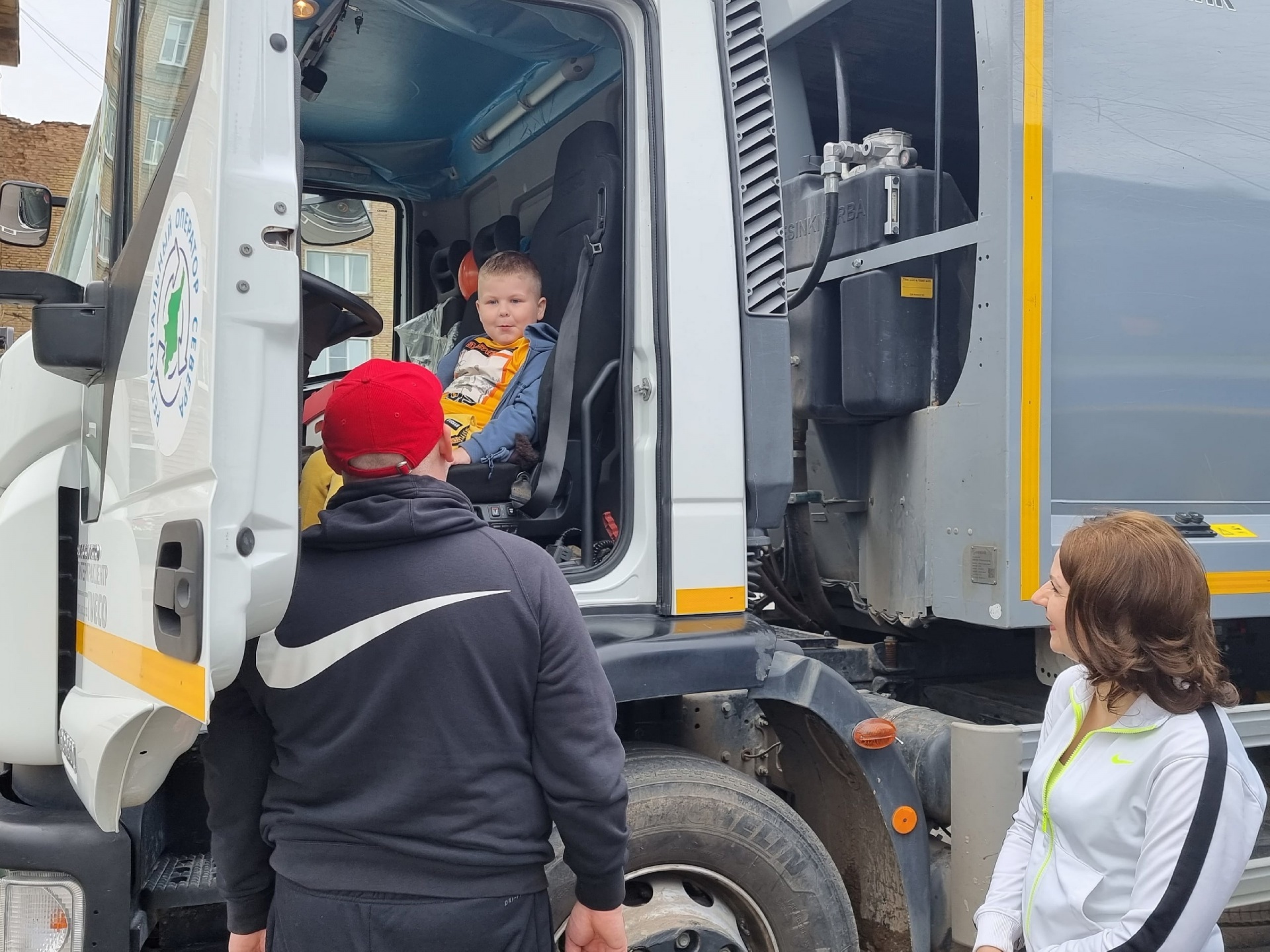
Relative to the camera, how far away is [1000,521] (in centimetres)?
275

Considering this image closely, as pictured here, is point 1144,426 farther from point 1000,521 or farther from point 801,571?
point 801,571

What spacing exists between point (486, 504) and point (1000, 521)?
4.09 ft

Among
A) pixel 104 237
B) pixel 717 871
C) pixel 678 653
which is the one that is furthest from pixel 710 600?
pixel 104 237

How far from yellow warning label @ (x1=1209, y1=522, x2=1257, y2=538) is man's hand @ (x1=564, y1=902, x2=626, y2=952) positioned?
84.3 inches

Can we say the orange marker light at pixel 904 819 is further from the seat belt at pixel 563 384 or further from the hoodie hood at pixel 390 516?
the hoodie hood at pixel 390 516

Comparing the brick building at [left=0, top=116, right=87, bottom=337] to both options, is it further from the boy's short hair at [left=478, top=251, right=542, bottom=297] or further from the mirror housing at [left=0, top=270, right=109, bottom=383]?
the mirror housing at [left=0, top=270, right=109, bottom=383]

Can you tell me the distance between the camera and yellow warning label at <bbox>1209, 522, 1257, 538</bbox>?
3125 millimetres

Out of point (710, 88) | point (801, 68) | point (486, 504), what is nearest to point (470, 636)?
point (486, 504)

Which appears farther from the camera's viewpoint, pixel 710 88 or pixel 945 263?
pixel 945 263

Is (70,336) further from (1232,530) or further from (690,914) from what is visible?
(1232,530)

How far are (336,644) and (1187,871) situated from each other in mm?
1270

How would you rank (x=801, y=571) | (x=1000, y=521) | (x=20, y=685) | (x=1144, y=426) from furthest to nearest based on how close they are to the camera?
(x=801, y=571)
(x=1144, y=426)
(x=1000, y=521)
(x=20, y=685)

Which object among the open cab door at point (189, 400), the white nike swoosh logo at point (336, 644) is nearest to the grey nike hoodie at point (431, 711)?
the white nike swoosh logo at point (336, 644)

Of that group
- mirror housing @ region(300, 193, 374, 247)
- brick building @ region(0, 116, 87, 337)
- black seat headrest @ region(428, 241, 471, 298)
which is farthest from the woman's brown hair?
brick building @ region(0, 116, 87, 337)
